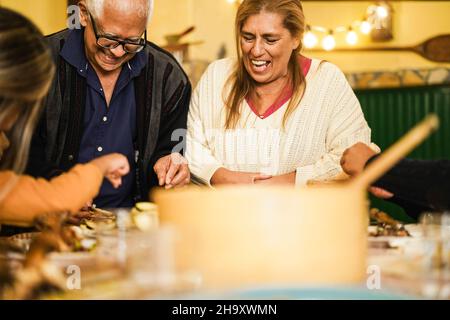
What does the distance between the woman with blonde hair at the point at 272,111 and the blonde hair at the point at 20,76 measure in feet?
2.82

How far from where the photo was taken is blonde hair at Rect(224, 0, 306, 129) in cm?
220

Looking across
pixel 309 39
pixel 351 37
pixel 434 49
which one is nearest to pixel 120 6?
pixel 309 39

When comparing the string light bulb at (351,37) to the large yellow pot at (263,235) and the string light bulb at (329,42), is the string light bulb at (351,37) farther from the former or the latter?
the large yellow pot at (263,235)

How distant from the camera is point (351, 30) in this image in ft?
13.3

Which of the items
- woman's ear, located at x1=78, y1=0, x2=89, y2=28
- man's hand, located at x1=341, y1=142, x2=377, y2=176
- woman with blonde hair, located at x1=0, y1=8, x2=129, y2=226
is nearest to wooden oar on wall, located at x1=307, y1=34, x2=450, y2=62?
woman's ear, located at x1=78, y1=0, x2=89, y2=28

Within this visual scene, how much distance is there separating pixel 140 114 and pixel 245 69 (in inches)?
13.9

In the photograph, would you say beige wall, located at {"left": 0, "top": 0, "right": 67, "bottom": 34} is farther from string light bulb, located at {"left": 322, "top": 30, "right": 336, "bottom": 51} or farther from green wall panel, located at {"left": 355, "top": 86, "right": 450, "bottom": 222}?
green wall panel, located at {"left": 355, "top": 86, "right": 450, "bottom": 222}

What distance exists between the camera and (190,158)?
2.29 meters

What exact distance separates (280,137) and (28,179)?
38.9 inches

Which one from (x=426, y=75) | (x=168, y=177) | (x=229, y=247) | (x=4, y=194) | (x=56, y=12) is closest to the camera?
(x=229, y=247)

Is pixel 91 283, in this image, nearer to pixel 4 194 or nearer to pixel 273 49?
pixel 4 194

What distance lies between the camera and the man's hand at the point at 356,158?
144 cm

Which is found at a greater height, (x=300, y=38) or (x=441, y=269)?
(x=300, y=38)
